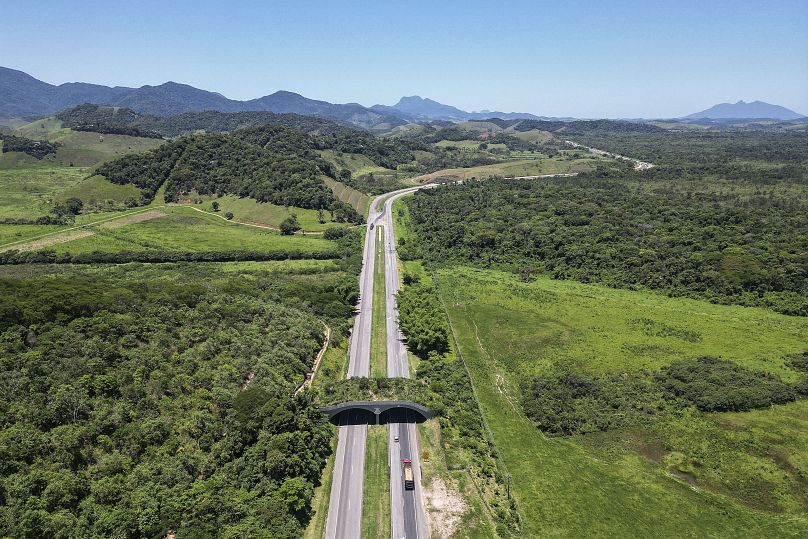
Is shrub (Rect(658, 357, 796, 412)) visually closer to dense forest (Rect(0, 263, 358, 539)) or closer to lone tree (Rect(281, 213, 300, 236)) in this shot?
dense forest (Rect(0, 263, 358, 539))

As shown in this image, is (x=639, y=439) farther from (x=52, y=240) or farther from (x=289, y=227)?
(x=52, y=240)

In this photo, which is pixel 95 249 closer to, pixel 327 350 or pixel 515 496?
pixel 327 350

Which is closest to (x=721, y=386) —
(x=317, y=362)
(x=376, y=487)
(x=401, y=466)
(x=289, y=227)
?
(x=401, y=466)

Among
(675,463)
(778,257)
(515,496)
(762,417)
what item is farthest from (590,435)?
(778,257)

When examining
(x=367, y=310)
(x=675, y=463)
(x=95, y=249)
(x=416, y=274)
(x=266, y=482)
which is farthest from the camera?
(x=95, y=249)

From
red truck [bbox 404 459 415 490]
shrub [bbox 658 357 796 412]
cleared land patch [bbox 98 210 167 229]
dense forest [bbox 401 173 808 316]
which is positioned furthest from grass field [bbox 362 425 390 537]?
cleared land patch [bbox 98 210 167 229]
